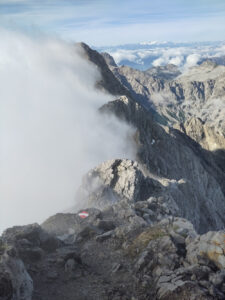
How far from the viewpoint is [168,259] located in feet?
53.7

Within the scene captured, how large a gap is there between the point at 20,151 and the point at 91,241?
280ft

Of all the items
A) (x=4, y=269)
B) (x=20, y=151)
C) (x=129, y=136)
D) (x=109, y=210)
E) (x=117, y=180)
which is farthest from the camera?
(x=20, y=151)

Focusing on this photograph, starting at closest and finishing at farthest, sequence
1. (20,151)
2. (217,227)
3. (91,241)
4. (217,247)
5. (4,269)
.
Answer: (4,269) → (217,247) → (91,241) → (217,227) → (20,151)

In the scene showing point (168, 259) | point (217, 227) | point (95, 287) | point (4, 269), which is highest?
point (4, 269)

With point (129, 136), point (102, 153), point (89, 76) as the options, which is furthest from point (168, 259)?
point (89, 76)

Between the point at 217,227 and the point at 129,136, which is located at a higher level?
the point at 129,136

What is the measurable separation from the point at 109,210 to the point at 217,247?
52.1 feet

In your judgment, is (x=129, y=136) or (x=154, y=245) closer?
(x=154, y=245)

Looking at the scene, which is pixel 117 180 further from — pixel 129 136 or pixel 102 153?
pixel 129 136

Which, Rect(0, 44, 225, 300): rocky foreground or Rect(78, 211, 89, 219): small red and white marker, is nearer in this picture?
Rect(0, 44, 225, 300): rocky foreground

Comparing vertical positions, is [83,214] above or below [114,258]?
above

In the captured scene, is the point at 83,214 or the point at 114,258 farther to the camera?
the point at 83,214

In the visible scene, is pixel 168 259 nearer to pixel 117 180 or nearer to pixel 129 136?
pixel 117 180

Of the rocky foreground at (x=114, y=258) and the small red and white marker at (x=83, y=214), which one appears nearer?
the rocky foreground at (x=114, y=258)
